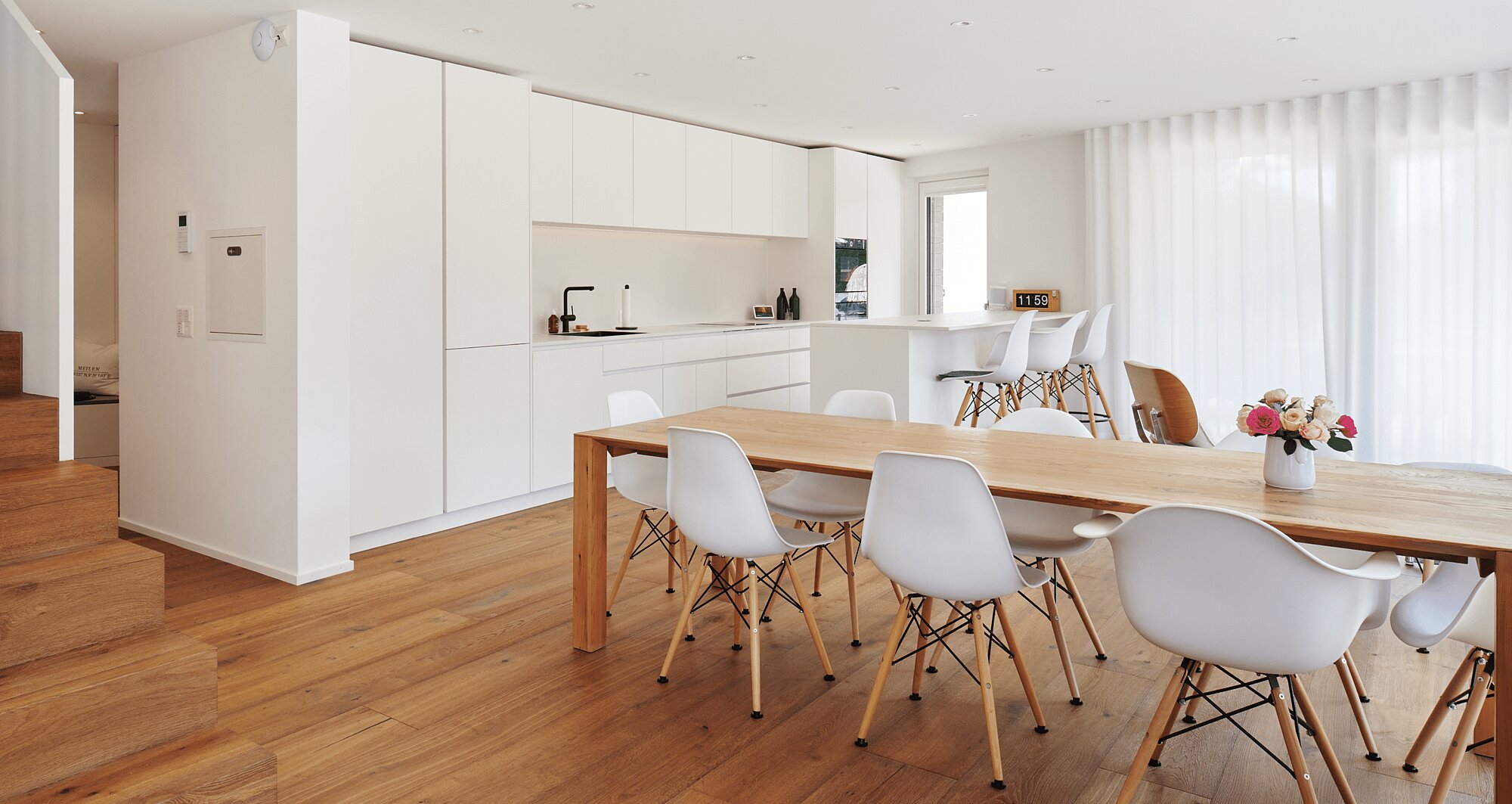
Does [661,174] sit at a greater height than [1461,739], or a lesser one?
greater

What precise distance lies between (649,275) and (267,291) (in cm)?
323

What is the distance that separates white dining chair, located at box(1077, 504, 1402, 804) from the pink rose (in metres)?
0.40

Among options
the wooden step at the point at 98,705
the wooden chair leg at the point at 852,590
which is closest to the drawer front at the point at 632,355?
the wooden chair leg at the point at 852,590

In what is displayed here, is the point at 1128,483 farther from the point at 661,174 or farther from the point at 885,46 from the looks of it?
the point at 661,174

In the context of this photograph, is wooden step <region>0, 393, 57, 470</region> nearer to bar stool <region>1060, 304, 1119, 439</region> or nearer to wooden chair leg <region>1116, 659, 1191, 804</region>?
wooden chair leg <region>1116, 659, 1191, 804</region>

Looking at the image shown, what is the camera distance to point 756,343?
6918mm

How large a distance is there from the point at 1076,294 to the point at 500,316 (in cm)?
450

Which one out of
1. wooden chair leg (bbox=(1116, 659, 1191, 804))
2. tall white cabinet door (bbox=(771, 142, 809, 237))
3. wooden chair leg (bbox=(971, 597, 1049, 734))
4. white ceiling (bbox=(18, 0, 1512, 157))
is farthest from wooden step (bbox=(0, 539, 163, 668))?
tall white cabinet door (bbox=(771, 142, 809, 237))

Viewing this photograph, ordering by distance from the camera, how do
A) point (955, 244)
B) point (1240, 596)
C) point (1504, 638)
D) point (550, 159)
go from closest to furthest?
point (1504, 638) < point (1240, 596) < point (550, 159) < point (955, 244)

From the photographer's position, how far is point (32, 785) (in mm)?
1904

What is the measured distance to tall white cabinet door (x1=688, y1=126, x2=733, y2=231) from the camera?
255 inches

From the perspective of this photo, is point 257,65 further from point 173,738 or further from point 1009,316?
point 1009,316

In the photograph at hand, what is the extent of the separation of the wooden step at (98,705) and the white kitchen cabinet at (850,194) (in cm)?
595

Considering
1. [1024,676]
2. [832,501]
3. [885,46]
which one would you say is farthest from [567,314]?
[1024,676]
